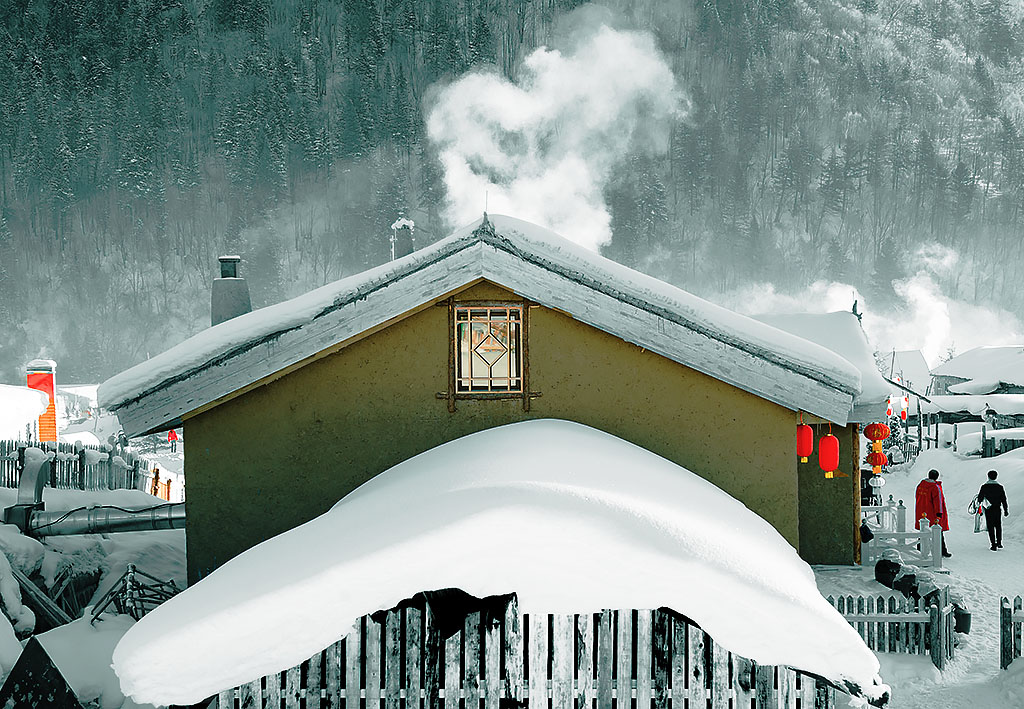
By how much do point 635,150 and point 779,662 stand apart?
15876 cm

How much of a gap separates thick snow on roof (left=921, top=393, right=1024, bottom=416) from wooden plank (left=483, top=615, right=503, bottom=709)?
38706mm

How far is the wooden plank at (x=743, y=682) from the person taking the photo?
4.89 metres

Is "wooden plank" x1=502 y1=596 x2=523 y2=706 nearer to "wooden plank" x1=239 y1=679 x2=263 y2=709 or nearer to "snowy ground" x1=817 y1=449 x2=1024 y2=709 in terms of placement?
"wooden plank" x1=239 y1=679 x2=263 y2=709

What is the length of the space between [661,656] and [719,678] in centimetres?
39

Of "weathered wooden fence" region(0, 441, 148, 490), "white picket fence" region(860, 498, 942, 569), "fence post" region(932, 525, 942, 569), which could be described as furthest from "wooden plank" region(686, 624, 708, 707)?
"weathered wooden fence" region(0, 441, 148, 490)

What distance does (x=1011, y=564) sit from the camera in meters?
15.6

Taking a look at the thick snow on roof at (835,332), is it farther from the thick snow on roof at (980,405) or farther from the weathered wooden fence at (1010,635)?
the thick snow on roof at (980,405)

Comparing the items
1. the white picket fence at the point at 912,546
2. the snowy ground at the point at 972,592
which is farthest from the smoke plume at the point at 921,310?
the white picket fence at the point at 912,546

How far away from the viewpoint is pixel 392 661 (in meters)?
4.92

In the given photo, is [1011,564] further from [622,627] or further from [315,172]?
[315,172]

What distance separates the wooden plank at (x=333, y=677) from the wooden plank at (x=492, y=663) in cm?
94

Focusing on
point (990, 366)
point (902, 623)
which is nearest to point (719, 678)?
point (902, 623)

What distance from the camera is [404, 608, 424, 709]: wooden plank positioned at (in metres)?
4.90

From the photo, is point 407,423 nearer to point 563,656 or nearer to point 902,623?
point 563,656
